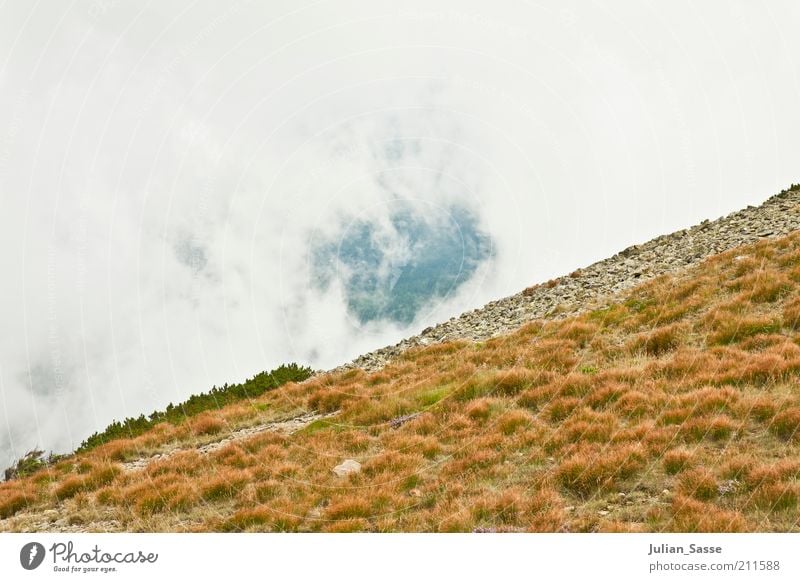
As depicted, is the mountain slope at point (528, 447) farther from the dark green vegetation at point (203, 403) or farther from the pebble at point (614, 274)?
the pebble at point (614, 274)

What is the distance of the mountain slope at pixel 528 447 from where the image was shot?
7801 millimetres

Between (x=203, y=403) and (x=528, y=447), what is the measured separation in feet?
51.8

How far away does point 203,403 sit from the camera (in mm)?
22062

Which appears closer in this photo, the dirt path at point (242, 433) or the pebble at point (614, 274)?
the dirt path at point (242, 433)

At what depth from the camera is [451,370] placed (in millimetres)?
17609
